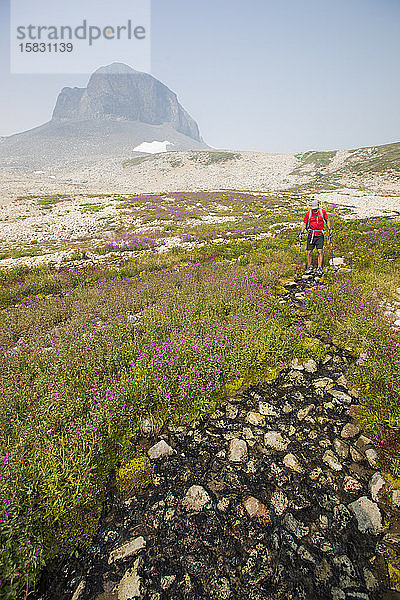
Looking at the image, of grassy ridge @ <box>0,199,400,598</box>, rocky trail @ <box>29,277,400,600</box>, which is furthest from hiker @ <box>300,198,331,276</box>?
rocky trail @ <box>29,277,400,600</box>

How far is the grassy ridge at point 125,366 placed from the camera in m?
3.13

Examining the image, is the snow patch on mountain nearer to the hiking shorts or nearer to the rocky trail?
the hiking shorts

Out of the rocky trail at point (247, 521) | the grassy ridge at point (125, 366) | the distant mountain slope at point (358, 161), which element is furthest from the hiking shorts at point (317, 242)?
the distant mountain slope at point (358, 161)

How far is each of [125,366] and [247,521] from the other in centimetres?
319

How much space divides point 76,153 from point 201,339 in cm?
18275

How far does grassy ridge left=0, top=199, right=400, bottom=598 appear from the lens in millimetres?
3135

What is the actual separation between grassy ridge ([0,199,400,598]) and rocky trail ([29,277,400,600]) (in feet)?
0.99

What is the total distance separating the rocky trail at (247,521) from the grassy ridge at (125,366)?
0.99 feet

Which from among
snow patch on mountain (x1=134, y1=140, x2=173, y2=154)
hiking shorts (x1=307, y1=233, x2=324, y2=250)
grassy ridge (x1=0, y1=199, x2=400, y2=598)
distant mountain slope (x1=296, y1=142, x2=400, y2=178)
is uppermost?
snow patch on mountain (x1=134, y1=140, x2=173, y2=154)

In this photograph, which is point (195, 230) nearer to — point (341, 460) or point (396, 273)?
point (396, 273)

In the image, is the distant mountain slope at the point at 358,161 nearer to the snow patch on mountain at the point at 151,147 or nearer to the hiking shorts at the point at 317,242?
the hiking shorts at the point at 317,242

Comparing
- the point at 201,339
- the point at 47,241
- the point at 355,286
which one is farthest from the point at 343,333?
the point at 47,241

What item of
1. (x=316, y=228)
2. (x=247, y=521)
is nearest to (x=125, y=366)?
(x=247, y=521)

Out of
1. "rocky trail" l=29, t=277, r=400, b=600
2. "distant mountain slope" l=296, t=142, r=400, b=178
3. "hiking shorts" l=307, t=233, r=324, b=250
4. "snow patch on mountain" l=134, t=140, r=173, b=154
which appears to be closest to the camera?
"rocky trail" l=29, t=277, r=400, b=600
